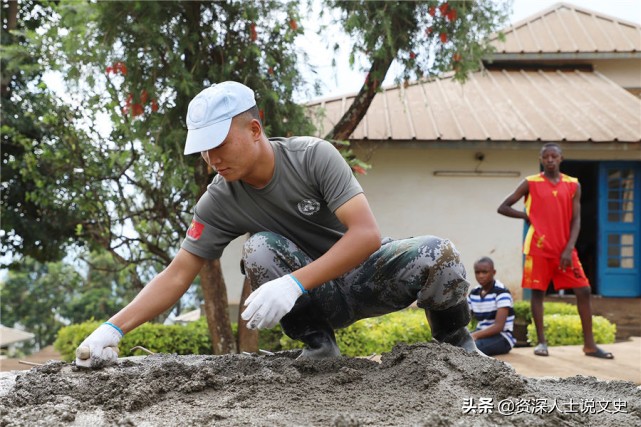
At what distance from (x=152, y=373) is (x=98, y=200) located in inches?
185

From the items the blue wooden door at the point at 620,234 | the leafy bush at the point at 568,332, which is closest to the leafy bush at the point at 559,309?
the leafy bush at the point at 568,332

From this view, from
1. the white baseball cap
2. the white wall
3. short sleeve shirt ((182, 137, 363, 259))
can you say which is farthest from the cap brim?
the white wall

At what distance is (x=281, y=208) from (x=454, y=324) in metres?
0.81

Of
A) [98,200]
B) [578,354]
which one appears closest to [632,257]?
[578,354]

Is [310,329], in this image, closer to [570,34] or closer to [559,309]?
[559,309]

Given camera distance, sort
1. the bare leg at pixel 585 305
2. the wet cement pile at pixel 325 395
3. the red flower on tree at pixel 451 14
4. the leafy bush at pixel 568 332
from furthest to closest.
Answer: the leafy bush at pixel 568 332 → the red flower on tree at pixel 451 14 → the bare leg at pixel 585 305 → the wet cement pile at pixel 325 395

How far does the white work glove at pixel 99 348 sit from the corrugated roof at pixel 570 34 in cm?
853

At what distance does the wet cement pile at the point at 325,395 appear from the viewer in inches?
68.1

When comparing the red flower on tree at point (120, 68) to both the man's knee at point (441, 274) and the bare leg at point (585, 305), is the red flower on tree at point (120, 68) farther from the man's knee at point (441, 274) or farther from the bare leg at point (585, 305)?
the bare leg at point (585, 305)

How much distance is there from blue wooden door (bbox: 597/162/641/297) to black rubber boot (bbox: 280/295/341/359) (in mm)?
7487

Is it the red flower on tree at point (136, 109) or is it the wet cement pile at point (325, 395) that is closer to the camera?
the wet cement pile at point (325, 395)

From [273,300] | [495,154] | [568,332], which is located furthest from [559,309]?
[273,300]

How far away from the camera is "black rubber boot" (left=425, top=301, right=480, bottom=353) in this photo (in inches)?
99.4

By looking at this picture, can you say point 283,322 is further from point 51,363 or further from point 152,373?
point 51,363
